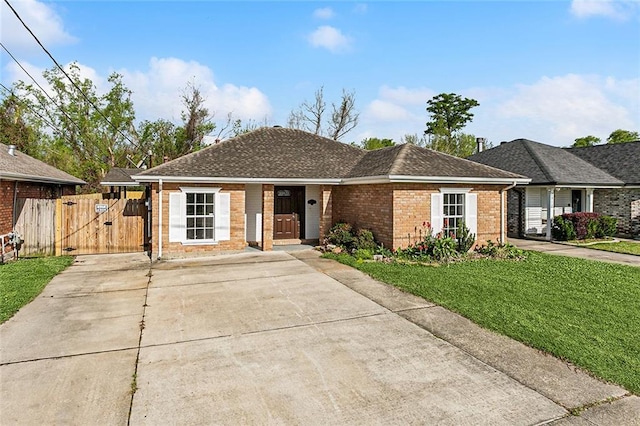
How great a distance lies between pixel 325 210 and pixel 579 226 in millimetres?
11001

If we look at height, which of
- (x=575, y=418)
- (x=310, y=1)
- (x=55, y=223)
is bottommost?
(x=575, y=418)

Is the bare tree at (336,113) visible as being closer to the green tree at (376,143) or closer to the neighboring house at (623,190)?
the green tree at (376,143)

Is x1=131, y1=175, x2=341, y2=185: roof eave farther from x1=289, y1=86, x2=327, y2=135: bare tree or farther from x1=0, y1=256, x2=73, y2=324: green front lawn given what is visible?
→ x1=289, y1=86, x2=327, y2=135: bare tree

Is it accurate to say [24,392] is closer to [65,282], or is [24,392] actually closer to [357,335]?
[357,335]

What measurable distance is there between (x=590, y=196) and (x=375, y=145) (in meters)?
28.8

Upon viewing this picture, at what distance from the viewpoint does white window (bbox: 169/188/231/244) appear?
12.1m

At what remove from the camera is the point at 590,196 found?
59.6 feet

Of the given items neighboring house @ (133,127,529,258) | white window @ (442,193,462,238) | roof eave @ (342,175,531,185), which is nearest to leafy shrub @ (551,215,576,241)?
roof eave @ (342,175,531,185)

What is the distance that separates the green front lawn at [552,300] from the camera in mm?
5039

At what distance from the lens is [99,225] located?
12453mm

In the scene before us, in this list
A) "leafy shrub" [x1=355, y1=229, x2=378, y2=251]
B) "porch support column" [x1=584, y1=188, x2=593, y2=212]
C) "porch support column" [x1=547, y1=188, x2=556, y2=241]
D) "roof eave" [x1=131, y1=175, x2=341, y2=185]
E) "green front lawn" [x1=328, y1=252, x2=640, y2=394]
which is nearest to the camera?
"green front lawn" [x1=328, y1=252, x2=640, y2=394]

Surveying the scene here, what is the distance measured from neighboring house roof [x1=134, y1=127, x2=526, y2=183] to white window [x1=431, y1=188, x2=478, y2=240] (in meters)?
0.63

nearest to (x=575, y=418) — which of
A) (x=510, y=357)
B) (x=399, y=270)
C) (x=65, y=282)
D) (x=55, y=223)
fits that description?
(x=510, y=357)

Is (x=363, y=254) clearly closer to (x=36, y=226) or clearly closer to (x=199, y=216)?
(x=199, y=216)
